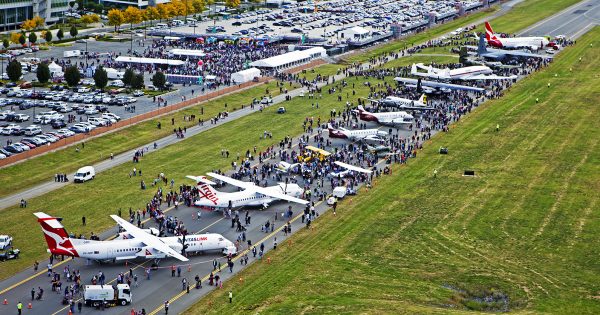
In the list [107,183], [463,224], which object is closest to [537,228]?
[463,224]

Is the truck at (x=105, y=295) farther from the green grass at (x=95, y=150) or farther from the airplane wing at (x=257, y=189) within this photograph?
the green grass at (x=95, y=150)

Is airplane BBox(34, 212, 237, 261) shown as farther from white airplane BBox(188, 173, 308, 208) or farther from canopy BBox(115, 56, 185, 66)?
canopy BBox(115, 56, 185, 66)

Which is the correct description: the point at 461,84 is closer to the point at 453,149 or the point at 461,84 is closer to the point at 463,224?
the point at 453,149

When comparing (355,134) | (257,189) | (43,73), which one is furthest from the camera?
(43,73)

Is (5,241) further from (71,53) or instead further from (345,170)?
(71,53)

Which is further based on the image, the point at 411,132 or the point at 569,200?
the point at 411,132

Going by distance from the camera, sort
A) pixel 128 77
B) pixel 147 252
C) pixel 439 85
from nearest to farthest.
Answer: pixel 147 252, pixel 128 77, pixel 439 85

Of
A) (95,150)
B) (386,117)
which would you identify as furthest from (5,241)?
(386,117)
